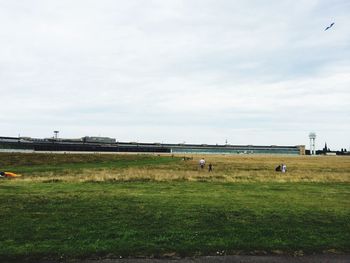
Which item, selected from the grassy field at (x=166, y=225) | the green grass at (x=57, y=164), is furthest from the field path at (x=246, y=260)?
the green grass at (x=57, y=164)

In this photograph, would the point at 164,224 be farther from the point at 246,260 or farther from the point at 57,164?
the point at 57,164

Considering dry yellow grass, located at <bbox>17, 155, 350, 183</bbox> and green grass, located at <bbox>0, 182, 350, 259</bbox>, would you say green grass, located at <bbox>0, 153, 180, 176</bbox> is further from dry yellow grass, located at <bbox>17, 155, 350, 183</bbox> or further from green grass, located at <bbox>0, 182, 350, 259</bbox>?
green grass, located at <bbox>0, 182, 350, 259</bbox>

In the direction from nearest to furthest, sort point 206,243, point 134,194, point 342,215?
1. point 206,243
2. point 342,215
3. point 134,194

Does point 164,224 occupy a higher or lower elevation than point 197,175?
lower

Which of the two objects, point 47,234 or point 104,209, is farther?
point 104,209

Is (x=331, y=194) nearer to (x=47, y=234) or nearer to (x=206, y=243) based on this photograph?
(x=206, y=243)

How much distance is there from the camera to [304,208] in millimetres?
18000

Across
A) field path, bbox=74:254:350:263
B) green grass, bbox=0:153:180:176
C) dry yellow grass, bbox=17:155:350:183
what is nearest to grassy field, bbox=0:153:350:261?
field path, bbox=74:254:350:263

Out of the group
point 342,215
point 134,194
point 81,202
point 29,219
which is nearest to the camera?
point 29,219

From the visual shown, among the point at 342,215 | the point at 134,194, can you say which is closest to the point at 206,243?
the point at 342,215

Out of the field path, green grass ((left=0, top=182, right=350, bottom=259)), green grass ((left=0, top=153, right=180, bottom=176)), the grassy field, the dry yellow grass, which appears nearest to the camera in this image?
the field path

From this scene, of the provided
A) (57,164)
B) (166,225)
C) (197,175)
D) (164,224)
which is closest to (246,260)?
(166,225)

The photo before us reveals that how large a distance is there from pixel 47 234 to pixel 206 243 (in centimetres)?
515

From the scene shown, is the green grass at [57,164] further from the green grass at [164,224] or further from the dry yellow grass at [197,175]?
the green grass at [164,224]
